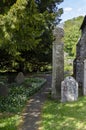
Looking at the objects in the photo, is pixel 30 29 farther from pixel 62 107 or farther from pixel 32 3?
pixel 62 107

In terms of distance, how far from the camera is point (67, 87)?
54.5 ft

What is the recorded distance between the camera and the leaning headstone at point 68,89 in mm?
16531

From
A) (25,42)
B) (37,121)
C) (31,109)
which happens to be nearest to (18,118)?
(37,121)

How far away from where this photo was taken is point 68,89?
1667 cm

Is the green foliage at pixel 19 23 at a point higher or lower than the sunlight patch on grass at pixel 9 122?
higher

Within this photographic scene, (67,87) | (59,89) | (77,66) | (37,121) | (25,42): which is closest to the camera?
(37,121)

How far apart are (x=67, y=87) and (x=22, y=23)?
523 centimetres

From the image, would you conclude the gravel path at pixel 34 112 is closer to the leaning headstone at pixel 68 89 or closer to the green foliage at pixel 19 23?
the leaning headstone at pixel 68 89

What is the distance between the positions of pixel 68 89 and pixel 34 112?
3.04 metres

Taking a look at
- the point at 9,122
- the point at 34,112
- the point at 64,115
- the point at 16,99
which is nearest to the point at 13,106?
the point at 16,99

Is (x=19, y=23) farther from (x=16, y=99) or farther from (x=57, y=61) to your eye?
(x=57, y=61)

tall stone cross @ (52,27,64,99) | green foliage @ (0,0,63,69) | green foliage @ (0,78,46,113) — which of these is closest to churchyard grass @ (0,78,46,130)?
green foliage @ (0,78,46,113)

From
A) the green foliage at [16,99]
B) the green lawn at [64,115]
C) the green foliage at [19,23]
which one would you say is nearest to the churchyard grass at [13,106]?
the green foliage at [16,99]

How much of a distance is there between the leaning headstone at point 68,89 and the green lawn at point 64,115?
0.42 m
